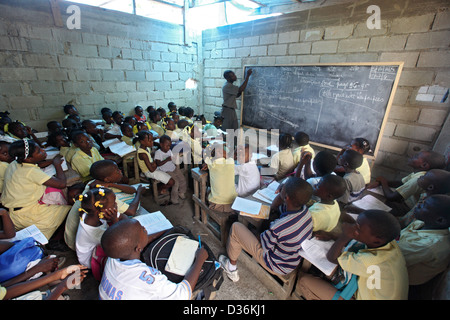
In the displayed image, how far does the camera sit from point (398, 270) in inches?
45.0

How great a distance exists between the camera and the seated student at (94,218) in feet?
4.82

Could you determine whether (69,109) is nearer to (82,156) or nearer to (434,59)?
(82,156)

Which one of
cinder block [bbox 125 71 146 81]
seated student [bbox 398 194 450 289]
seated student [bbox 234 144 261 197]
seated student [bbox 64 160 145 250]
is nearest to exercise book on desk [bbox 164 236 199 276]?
seated student [bbox 64 160 145 250]

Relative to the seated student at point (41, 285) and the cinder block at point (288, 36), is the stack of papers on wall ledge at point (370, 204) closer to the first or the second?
A: the seated student at point (41, 285)

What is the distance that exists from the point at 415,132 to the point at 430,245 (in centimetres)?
237

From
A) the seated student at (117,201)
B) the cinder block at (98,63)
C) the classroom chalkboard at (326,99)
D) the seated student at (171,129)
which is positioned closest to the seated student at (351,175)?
the classroom chalkboard at (326,99)

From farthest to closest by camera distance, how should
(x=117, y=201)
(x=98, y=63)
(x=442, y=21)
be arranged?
(x=98, y=63), (x=442, y=21), (x=117, y=201)

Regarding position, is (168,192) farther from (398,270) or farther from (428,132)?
(428,132)

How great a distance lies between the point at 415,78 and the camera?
2.81 m

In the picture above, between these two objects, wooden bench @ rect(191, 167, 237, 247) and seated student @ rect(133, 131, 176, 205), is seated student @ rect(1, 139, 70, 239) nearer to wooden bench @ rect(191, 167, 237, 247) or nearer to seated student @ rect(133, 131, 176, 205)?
seated student @ rect(133, 131, 176, 205)

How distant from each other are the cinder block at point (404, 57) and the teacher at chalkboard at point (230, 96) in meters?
2.37

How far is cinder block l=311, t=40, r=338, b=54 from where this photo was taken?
343cm

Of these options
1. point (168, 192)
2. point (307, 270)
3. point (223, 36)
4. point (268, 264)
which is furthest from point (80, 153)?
point (223, 36)

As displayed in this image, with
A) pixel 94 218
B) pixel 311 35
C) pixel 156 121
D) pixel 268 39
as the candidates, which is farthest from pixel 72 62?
pixel 311 35
